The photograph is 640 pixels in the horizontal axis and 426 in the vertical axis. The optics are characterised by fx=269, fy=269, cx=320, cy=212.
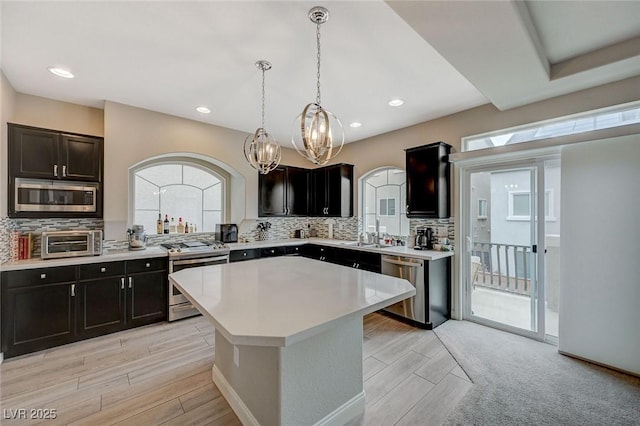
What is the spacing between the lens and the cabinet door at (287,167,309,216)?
16.9ft

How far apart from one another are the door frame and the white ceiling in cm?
72

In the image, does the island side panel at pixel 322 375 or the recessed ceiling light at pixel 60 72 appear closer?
the island side panel at pixel 322 375

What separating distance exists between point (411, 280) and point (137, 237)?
12.2 ft

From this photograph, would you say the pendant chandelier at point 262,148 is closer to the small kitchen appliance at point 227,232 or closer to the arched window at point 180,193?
the small kitchen appliance at point 227,232

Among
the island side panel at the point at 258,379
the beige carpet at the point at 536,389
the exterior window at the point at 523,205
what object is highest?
the exterior window at the point at 523,205

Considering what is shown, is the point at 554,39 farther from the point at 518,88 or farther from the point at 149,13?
the point at 149,13

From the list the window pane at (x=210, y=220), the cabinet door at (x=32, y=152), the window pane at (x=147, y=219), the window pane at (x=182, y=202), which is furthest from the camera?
the window pane at (x=210, y=220)

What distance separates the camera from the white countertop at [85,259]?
2.69 meters

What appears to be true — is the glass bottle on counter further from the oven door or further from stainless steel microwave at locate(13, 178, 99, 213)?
stainless steel microwave at locate(13, 178, 99, 213)

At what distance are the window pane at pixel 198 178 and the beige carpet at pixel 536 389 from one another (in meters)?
4.22

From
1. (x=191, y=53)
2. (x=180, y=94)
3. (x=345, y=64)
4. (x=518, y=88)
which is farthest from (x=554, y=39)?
(x=180, y=94)

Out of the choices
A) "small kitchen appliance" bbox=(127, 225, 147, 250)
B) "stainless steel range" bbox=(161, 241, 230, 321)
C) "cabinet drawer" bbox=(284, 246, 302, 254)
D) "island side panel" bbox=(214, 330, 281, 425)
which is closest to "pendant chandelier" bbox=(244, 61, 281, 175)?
"island side panel" bbox=(214, 330, 281, 425)

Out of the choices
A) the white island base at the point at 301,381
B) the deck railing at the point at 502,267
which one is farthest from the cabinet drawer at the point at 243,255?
the deck railing at the point at 502,267

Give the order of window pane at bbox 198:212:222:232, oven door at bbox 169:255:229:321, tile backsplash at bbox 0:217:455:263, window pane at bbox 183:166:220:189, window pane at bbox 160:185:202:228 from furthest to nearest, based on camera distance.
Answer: window pane at bbox 198:212:222:232
window pane at bbox 183:166:220:189
window pane at bbox 160:185:202:228
oven door at bbox 169:255:229:321
tile backsplash at bbox 0:217:455:263
